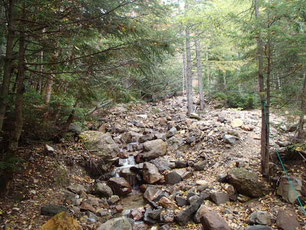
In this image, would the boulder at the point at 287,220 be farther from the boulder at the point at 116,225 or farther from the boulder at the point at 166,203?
the boulder at the point at 116,225

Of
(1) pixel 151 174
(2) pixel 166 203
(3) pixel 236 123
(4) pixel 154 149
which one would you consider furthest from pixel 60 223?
(3) pixel 236 123

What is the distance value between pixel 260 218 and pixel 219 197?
3.66 ft

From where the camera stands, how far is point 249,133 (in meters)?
8.16

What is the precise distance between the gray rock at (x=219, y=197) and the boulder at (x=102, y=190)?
316cm

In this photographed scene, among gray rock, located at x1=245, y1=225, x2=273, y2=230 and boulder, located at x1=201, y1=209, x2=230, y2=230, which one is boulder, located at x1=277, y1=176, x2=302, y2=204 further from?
boulder, located at x1=201, y1=209, x2=230, y2=230

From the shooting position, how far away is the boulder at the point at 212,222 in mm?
4195

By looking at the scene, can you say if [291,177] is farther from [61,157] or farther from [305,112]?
[61,157]

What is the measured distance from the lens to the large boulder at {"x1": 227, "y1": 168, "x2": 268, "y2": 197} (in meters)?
5.21

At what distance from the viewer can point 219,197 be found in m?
5.34

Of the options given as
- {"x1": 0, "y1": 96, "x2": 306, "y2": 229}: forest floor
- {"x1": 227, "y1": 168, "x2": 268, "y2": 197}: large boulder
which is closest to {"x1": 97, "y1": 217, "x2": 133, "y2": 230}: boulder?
{"x1": 0, "y1": 96, "x2": 306, "y2": 229}: forest floor

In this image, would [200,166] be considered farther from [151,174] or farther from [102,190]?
[102,190]

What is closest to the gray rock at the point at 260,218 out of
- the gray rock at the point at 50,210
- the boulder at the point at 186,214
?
the boulder at the point at 186,214

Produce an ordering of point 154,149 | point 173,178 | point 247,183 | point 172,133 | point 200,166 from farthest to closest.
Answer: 1. point 172,133
2. point 154,149
3. point 200,166
4. point 173,178
5. point 247,183

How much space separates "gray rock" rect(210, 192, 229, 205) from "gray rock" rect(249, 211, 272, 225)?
0.86 m
